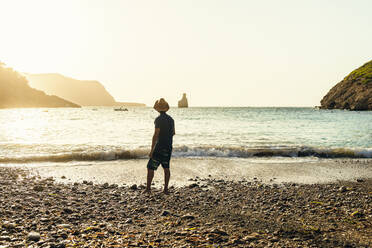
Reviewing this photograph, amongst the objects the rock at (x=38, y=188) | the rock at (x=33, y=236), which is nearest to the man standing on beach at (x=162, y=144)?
the rock at (x=38, y=188)

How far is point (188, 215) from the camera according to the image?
6.84 m

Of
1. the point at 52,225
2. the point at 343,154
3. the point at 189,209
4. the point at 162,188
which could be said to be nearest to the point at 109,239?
the point at 52,225

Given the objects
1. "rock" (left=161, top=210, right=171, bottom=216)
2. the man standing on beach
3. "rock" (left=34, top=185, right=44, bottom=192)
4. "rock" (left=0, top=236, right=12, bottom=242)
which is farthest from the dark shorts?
"rock" (left=0, top=236, right=12, bottom=242)

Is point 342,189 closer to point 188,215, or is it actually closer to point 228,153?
point 188,215

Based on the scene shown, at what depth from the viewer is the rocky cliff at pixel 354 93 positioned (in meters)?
112

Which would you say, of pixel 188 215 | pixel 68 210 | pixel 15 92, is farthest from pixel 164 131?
pixel 15 92

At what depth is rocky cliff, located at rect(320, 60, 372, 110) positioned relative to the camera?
112 m

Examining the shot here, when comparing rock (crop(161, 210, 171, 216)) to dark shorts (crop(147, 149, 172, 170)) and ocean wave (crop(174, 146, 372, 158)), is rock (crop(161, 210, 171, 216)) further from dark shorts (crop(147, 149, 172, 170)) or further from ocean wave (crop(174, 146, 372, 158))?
ocean wave (crop(174, 146, 372, 158))

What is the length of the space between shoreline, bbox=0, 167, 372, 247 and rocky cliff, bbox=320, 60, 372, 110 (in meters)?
119

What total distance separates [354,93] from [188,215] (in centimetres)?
13437

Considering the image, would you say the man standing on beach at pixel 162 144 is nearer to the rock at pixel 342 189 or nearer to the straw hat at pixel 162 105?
the straw hat at pixel 162 105

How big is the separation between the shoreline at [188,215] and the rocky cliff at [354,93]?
391ft

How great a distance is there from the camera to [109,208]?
744 cm

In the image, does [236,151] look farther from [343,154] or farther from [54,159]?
[54,159]
